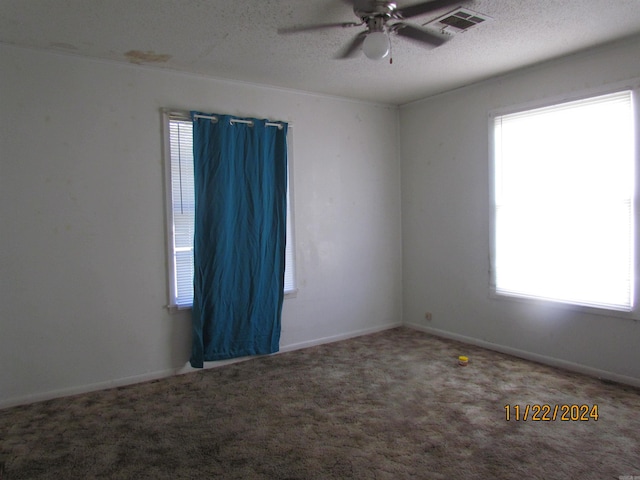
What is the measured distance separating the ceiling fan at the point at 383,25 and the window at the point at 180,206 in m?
1.40

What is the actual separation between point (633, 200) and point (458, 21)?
74.1 inches

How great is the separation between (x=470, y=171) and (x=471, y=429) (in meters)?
2.61

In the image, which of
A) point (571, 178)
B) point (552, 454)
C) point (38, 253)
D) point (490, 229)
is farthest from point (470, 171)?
point (38, 253)

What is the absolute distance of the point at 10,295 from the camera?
10.5 feet

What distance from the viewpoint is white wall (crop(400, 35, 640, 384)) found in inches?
138

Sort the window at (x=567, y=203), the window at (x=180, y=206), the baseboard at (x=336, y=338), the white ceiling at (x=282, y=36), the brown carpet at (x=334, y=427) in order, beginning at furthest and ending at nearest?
the baseboard at (x=336, y=338), the window at (x=180, y=206), the window at (x=567, y=203), the white ceiling at (x=282, y=36), the brown carpet at (x=334, y=427)

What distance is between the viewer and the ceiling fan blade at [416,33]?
8.83ft

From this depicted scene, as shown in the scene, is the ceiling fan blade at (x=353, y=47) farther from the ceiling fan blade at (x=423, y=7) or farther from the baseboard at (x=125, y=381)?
the baseboard at (x=125, y=381)

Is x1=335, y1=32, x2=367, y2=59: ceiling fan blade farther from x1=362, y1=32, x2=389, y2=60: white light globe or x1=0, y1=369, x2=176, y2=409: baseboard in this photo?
x1=0, y1=369, x2=176, y2=409: baseboard

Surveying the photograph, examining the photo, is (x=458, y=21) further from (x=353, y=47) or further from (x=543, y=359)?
(x=543, y=359)

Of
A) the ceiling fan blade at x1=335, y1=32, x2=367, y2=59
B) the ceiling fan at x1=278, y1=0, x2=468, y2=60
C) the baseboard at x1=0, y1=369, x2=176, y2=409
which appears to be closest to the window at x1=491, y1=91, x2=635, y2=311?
the ceiling fan at x1=278, y1=0, x2=468, y2=60

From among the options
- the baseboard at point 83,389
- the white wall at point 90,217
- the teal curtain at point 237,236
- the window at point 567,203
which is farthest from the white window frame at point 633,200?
the baseboard at point 83,389

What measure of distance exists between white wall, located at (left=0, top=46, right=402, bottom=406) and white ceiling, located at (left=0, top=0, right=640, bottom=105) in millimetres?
193

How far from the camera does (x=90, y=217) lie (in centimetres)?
347
